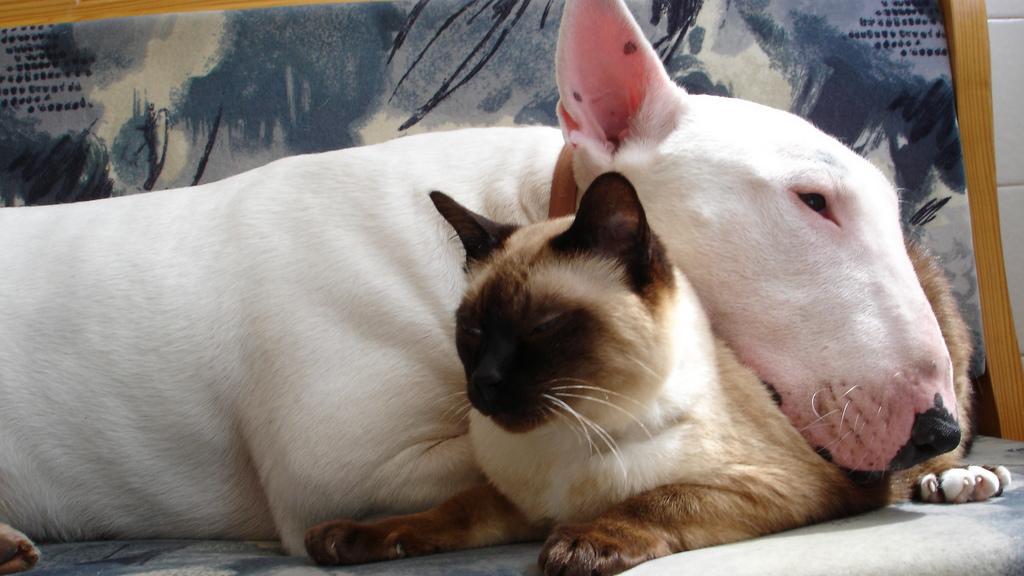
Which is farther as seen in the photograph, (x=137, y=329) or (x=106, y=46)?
(x=106, y=46)

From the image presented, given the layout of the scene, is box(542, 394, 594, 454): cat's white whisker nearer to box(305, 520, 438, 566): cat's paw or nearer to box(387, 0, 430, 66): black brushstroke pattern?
box(305, 520, 438, 566): cat's paw

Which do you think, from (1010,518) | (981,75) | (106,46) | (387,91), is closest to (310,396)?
(1010,518)

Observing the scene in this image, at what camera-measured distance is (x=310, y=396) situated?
0.86 meters

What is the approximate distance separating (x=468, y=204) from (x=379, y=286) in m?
0.19

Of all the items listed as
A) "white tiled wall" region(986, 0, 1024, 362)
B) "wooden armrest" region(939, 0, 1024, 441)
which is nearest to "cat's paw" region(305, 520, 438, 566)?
"wooden armrest" region(939, 0, 1024, 441)

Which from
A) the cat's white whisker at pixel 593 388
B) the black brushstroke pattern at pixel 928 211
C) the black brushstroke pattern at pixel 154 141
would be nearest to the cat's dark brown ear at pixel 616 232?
the cat's white whisker at pixel 593 388

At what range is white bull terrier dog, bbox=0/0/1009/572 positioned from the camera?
81 centimetres

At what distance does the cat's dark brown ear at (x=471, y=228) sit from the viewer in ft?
2.55

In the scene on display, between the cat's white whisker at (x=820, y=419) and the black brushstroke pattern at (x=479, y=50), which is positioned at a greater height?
the black brushstroke pattern at (x=479, y=50)

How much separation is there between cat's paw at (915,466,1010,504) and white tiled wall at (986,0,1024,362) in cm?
136

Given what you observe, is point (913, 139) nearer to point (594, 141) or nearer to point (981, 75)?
point (981, 75)

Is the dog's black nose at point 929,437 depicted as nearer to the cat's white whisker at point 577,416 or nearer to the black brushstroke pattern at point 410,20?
the cat's white whisker at point 577,416

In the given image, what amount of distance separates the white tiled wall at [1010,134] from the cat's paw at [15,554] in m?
2.20

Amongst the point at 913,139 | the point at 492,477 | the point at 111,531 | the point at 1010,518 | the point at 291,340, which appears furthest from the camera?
the point at 913,139
